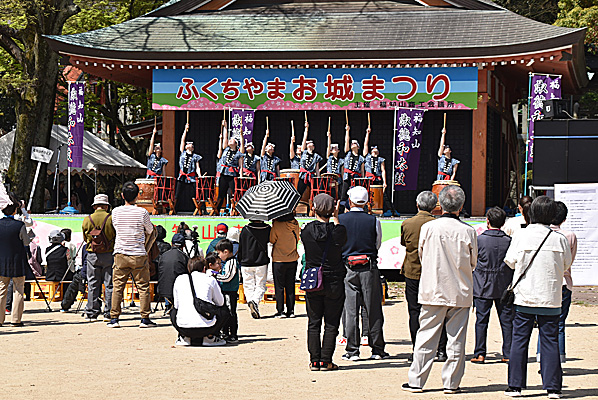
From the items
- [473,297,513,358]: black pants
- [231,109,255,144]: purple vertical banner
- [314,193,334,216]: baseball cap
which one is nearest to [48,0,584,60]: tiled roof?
[231,109,255,144]: purple vertical banner

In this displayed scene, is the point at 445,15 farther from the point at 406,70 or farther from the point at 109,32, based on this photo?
the point at 109,32

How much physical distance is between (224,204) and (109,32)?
5.30 m

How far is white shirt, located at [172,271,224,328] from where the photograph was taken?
30.7 ft

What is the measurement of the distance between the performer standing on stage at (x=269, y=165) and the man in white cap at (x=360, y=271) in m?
10.0

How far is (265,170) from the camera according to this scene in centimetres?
1875

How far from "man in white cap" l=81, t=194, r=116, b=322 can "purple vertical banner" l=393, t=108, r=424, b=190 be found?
844 centimetres

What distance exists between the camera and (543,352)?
22.9ft

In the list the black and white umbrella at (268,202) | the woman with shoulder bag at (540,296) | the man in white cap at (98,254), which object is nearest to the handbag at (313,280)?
the woman with shoulder bag at (540,296)

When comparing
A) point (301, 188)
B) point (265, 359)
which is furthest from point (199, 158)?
point (265, 359)

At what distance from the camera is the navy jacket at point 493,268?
8.68 metres

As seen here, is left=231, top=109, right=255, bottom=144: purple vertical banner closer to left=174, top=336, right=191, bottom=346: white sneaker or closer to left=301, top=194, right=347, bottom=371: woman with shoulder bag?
left=174, top=336, right=191, bottom=346: white sneaker

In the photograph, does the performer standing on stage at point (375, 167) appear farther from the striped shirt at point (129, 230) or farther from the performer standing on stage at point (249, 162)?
the striped shirt at point (129, 230)

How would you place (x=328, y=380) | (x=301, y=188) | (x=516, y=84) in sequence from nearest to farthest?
(x=328, y=380) < (x=301, y=188) < (x=516, y=84)

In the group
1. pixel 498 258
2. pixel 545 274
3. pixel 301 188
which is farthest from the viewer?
pixel 301 188
